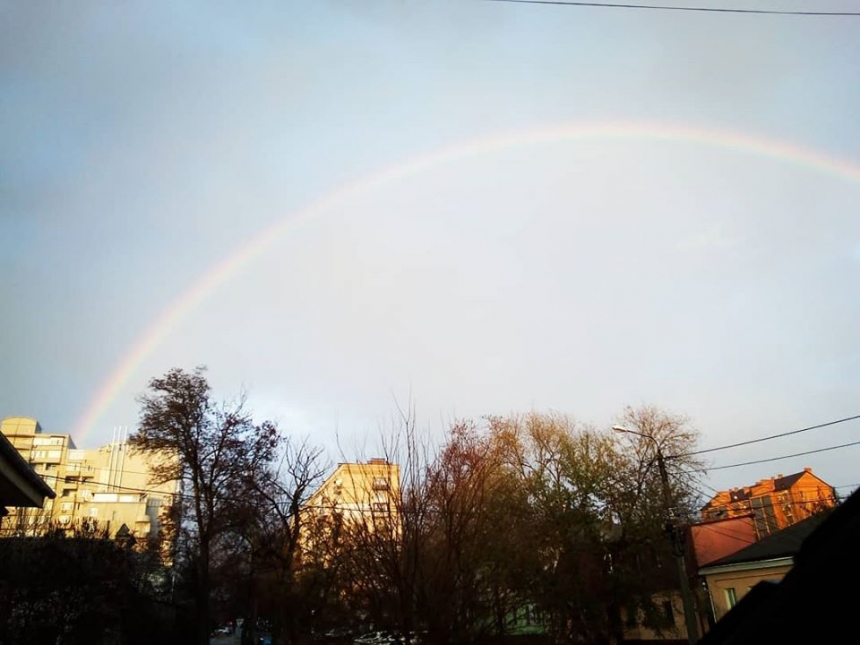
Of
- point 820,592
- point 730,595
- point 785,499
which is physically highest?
point 785,499

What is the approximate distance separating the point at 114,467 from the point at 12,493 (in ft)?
345

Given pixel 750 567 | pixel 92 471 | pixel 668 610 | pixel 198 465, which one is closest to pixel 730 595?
pixel 750 567

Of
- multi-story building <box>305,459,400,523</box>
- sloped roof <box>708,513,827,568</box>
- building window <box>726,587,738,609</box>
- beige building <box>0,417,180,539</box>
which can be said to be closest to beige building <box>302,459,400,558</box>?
multi-story building <box>305,459,400,523</box>

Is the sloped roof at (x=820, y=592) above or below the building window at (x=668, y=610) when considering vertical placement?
above

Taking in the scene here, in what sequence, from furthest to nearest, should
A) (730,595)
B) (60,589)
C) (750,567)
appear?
(730,595) → (750,567) → (60,589)

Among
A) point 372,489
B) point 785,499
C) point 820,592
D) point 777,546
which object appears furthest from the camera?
point 785,499

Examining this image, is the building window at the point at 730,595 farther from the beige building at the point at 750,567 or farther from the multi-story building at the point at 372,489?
the multi-story building at the point at 372,489

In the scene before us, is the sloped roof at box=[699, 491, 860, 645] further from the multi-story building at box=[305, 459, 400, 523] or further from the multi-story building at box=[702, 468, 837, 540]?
the multi-story building at box=[702, 468, 837, 540]

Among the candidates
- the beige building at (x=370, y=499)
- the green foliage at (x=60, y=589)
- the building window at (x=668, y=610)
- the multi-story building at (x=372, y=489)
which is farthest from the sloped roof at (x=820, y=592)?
the building window at (x=668, y=610)

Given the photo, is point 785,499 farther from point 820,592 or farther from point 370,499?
point 820,592

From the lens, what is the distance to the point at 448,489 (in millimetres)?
11664

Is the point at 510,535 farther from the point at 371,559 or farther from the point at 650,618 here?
the point at 650,618

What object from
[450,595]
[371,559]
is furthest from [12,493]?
[450,595]

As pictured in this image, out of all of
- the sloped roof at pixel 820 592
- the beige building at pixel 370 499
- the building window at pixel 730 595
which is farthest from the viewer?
the building window at pixel 730 595
